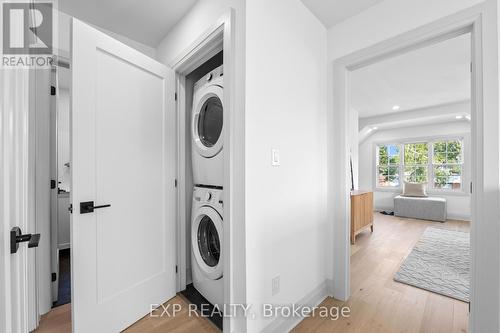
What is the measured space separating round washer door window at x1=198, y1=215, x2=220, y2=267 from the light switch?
0.82 m

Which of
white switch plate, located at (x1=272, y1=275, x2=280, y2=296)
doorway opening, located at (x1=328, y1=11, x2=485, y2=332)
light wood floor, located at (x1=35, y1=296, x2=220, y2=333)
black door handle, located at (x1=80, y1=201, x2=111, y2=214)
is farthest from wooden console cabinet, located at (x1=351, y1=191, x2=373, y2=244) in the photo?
black door handle, located at (x1=80, y1=201, x2=111, y2=214)

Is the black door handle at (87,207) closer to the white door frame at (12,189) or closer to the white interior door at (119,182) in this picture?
the white interior door at (119,182)

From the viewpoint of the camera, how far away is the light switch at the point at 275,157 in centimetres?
146

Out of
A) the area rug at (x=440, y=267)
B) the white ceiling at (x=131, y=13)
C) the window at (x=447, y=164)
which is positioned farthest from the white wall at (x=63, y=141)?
the window at (x=447, y=164)

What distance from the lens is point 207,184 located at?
1.88 metres

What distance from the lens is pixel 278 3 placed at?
4.92 feet

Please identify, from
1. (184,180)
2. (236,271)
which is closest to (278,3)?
(184,180)

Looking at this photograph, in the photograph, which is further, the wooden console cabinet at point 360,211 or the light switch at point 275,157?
the wooden console cabinet at point 360,211

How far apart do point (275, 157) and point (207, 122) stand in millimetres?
814

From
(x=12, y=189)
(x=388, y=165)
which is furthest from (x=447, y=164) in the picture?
(x=12, y=189)

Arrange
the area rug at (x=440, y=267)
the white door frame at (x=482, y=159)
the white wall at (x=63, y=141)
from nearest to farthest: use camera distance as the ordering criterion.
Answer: the white door frame at (x=482, y=159)
the area rug at (x=440, y=267)
the white wall at (x=63, y=141)

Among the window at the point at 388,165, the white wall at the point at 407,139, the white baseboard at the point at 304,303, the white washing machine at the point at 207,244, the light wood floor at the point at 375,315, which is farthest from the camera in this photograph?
the window at the point at 388,165

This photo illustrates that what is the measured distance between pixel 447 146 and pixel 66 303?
296 inches

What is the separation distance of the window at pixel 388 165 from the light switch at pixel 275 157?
5941mm
